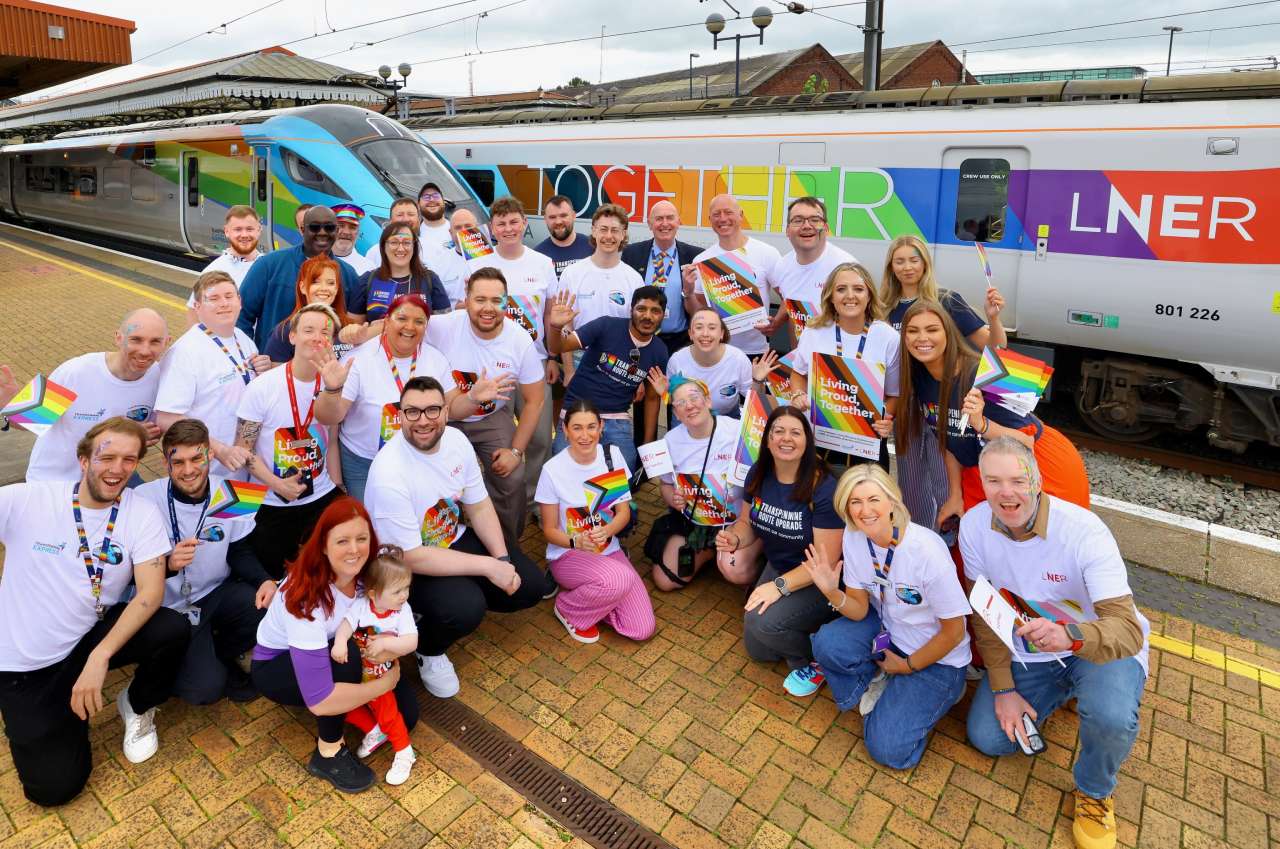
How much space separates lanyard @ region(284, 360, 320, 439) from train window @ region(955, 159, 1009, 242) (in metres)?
6.34

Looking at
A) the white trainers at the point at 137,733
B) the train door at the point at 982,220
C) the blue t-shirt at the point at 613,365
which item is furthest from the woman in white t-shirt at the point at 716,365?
the train door at the point at 982,220

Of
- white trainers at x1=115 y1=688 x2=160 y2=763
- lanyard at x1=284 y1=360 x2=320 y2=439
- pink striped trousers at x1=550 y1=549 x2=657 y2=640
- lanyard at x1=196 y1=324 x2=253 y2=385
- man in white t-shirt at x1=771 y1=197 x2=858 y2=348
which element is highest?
man in white t-shirt at x1=771 y1=197 x2=858 y2=348

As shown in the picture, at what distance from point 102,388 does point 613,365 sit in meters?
2.76

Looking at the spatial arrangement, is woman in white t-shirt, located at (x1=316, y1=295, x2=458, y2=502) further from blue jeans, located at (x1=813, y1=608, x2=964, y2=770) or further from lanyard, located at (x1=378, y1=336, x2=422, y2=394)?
blue jeans, located at (x1=813, y1=608, x2=964, y2=770)

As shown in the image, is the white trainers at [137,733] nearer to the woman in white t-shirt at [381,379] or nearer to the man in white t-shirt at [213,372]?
the man in white t-shirt at [213,372]

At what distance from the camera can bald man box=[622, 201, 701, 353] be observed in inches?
247

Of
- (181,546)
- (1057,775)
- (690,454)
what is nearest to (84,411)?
(181,546)

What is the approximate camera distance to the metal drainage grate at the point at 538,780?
10.9 ft

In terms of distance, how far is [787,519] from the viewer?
4348mm

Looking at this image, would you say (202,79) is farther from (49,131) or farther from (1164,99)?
(1164,99)

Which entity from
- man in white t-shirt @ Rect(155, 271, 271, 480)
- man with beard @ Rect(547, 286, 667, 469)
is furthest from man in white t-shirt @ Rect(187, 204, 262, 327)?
man with beard @ Rect(547, 286, 667, 469)

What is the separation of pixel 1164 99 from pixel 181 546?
7.91 m

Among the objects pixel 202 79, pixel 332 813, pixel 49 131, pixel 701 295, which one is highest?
pixel 202 79

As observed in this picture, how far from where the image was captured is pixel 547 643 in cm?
459
